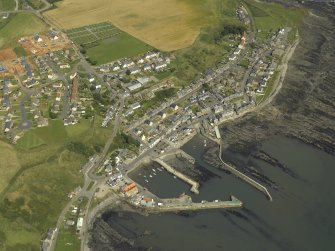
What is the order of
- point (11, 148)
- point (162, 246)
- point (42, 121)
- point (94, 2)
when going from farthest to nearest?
point (94, 2)
point (42, 121)
point (11, 148)
point (162, 246)

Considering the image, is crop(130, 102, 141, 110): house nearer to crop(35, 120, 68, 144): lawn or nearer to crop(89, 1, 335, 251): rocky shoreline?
crop(35, 120, 68, 144): lawn

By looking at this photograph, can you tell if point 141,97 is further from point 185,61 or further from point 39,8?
point 39,8

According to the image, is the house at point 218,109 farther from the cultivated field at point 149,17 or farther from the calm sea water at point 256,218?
the cultivated field at point 149,17

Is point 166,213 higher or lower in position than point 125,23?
lower

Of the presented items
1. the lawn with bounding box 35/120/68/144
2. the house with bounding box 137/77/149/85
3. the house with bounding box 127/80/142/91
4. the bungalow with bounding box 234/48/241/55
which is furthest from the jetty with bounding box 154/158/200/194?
the bungalow with bounding box 234/48/241/55

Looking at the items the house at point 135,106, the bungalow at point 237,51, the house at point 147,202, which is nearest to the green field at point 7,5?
the house at point 135,106

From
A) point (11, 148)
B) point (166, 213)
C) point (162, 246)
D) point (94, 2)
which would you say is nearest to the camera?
point (162, 246)

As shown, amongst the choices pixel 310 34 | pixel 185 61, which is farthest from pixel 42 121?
pixel 310 34
